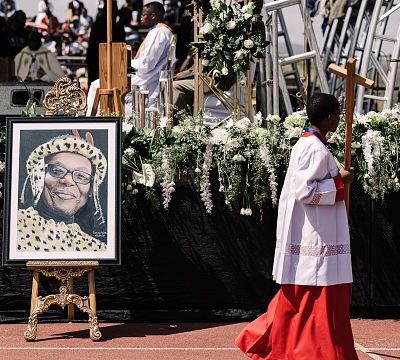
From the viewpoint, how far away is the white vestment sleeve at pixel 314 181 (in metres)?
7.94

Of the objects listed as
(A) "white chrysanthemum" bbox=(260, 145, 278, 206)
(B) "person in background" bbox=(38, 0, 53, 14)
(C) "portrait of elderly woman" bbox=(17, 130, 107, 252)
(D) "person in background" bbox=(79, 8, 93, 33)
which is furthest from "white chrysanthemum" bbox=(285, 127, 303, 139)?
(D) "person in background" bbox=(79, 8, 93, 33)

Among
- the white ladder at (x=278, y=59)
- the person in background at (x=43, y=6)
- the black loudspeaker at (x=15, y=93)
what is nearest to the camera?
the black loudspeaker at (x=15, y=93)

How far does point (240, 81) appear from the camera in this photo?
12094mm

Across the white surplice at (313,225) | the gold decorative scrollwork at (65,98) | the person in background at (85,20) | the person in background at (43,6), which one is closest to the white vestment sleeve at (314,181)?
the white surplice at (313,225)

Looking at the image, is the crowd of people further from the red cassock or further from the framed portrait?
the red cassock

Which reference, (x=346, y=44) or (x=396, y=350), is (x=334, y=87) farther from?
(x=396, y=350)

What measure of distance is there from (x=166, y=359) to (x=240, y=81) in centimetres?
412

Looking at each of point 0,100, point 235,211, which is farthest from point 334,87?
point 235,211

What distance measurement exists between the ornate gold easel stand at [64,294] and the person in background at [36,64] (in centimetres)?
832

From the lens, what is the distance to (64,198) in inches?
376

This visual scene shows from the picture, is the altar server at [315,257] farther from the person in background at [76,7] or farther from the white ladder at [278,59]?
the person in background at [76,7]

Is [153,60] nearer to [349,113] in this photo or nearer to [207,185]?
[207,185]

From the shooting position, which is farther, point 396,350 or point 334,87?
point 334,87

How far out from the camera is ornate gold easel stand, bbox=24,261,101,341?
9352 millimetres
